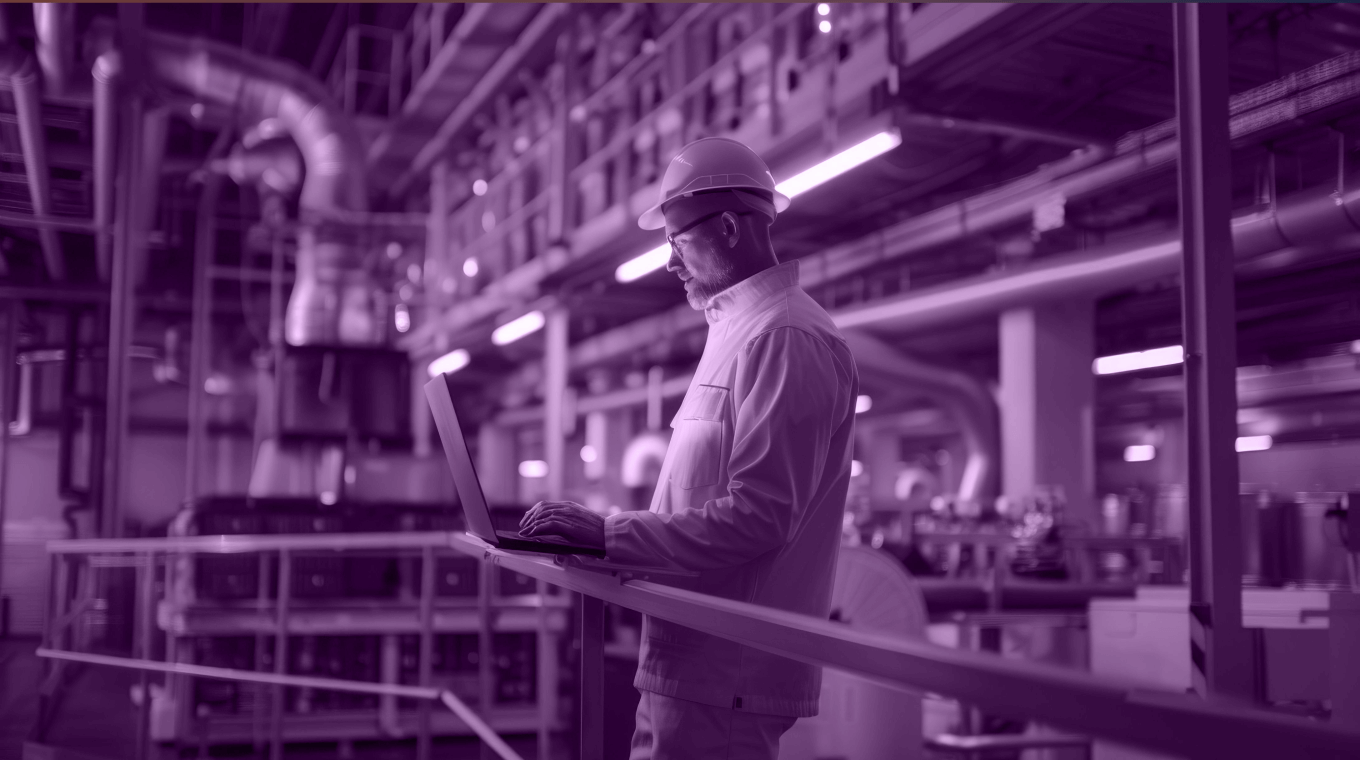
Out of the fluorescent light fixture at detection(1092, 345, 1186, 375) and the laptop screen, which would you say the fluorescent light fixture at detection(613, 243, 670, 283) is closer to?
the fluorescent light fixture at detection(1092, 345, 1186, 375)

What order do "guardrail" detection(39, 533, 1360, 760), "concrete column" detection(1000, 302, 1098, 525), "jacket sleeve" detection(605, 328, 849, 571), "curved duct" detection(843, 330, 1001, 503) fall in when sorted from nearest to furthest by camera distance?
"guardrail" detection(39, 533, 1360, 760), "jacket sleeve" detection(605, 328, 849, 571), "concrete column" detection(1000, 302, 1098, 525), "curved duct" detection(843, 330, 1001, 503)

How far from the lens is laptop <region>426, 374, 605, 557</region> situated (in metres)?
1.76

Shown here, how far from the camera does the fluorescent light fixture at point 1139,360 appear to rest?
1030cm

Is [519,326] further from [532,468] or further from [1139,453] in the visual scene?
[532,468]

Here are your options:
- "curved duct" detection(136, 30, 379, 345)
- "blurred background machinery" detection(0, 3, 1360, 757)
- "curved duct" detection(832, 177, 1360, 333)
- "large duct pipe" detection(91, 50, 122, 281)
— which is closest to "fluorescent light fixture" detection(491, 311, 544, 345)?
"blurred background machinery" detection(0, 3, 1360, 757)

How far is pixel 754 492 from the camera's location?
1.66m

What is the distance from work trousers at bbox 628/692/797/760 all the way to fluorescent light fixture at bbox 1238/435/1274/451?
41.1ft

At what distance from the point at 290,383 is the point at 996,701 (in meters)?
8.88

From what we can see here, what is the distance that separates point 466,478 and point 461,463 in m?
0.03

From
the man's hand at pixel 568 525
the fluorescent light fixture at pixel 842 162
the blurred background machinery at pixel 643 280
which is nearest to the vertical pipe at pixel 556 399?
the blurred background machinery at pixel 643 280

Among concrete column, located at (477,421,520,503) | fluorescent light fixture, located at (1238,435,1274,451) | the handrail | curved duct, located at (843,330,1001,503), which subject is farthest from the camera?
concrete column, located at (477,421,520,503)

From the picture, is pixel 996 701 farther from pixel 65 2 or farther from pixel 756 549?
pixel 65 2

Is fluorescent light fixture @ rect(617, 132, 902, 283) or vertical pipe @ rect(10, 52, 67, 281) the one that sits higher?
vertical pipe @ rect(10, 52, 67, 281)

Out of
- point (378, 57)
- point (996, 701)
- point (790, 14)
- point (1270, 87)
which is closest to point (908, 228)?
point (790, 14)
